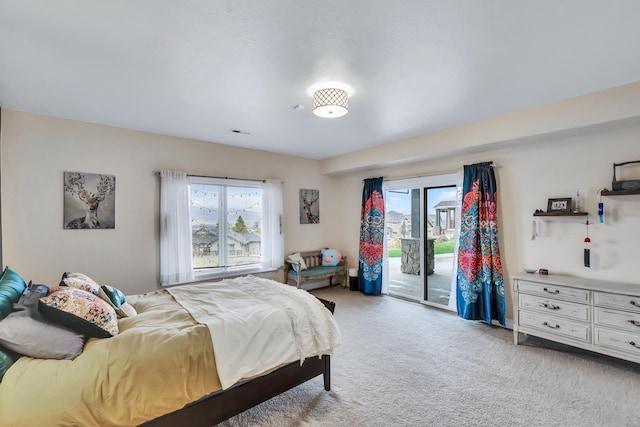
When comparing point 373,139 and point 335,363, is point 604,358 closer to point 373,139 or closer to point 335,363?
point 335,363

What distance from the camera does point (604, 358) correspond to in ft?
9.12

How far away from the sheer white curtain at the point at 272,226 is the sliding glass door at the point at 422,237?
1.98m

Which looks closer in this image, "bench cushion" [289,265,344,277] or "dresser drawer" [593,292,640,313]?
"dresser drawer" [593,292,640,313]

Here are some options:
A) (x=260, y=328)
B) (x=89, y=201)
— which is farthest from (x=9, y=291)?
(x=89, y=201)

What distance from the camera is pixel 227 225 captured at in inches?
180

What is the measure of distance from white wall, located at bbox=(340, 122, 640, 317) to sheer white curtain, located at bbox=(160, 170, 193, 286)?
4.05 m

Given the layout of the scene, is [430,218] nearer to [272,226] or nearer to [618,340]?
[618,340]

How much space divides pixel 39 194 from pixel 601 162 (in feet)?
20.1

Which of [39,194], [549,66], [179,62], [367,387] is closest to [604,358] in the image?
[367,387]

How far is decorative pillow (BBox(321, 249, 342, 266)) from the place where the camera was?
18.0ft

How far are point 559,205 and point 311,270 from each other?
3667 millimetres

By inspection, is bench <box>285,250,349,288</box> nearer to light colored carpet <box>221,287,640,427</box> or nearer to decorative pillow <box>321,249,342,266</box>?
decorative pillow <box>321,249,342,266</box>

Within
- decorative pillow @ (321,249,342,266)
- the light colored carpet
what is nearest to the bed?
the light colored carpet

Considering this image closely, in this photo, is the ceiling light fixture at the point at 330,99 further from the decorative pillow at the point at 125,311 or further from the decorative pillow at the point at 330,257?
the decorative pillow at the point at 330,257
